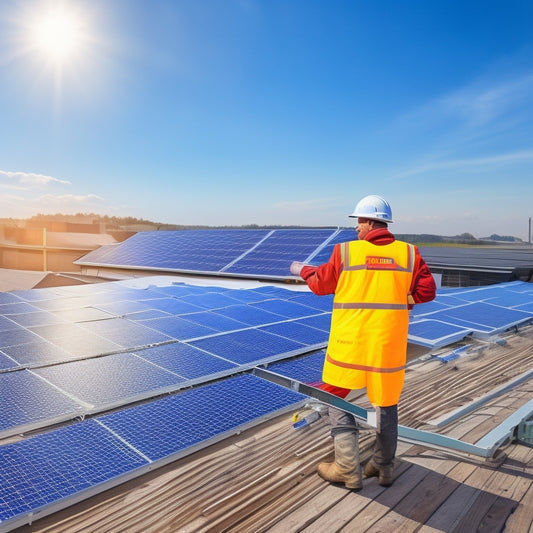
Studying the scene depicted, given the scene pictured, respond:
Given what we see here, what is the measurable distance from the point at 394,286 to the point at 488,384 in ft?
12.1

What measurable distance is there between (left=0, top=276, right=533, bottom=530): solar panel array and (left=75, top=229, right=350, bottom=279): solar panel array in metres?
4.77

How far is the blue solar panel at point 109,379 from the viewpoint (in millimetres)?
4535

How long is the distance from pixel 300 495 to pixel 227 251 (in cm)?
1524

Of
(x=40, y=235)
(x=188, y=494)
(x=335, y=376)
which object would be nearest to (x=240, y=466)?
(x=188, y=494)

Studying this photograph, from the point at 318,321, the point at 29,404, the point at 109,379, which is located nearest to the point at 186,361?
the point at 109,379

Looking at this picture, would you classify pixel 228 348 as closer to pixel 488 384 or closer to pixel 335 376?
pixel 335 376

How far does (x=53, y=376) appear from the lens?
4.99 meters

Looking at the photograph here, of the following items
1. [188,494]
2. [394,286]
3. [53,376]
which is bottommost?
[188,494]

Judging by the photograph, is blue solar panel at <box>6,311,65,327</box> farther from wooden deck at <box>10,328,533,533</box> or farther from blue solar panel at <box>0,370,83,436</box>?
wooden deck at <box>10,328,533,533</box>

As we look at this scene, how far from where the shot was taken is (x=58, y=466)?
3.36 m

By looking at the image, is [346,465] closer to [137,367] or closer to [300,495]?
[300,495]

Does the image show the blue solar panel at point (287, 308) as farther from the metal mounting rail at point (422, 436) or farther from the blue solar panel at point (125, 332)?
the metal mounting rail at point (422, 436)

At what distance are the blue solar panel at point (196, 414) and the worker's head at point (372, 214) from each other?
2195 millimetres

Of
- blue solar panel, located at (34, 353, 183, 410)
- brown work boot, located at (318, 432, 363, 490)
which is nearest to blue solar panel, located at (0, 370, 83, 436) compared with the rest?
blue solar panel, located at (34, 353, 183, 410)
